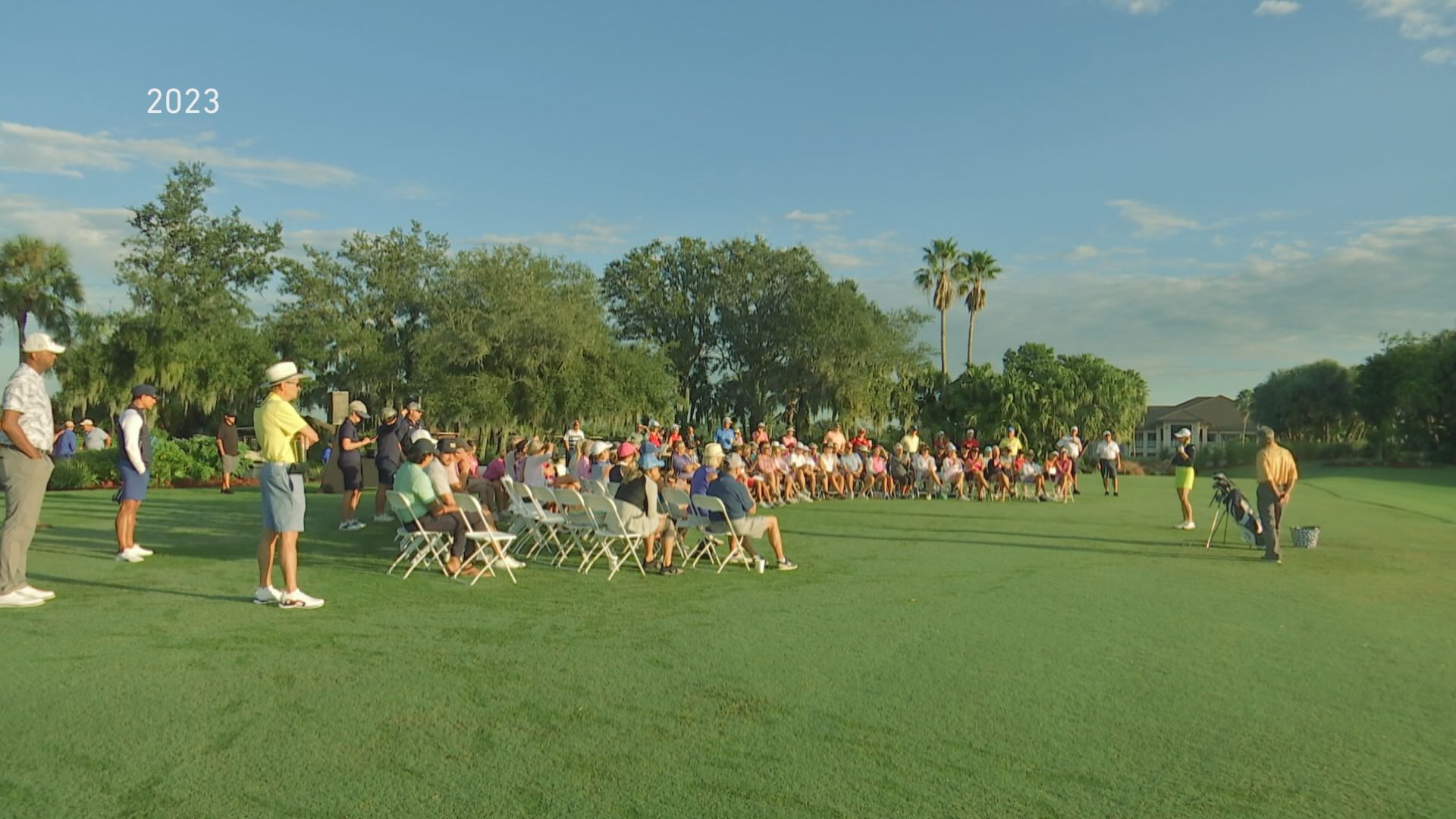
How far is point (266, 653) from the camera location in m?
5.69


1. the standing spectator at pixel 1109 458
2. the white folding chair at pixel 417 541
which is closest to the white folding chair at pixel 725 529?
the white folding chair at pixel 417 541

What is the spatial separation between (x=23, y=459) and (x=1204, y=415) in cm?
8859

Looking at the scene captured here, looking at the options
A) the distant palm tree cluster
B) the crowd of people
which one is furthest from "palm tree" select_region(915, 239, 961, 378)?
the crowd of people

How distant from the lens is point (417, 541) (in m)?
9.02

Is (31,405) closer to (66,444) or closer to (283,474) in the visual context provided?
(283,474)

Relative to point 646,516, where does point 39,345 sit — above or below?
above

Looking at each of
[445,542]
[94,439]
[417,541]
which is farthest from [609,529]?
[94,439]

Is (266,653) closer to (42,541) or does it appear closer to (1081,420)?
(42,541)

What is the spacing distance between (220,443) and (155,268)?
2465cm

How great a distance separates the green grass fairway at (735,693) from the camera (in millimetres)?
3742

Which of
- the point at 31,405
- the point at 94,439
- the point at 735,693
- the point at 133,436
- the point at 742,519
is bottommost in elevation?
the point at 735,693

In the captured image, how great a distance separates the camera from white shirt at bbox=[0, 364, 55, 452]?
22.0 feet

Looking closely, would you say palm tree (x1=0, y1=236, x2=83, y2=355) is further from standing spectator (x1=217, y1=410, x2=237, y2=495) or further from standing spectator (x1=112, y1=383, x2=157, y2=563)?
standing spectator (x1=112, y1=383, x2=157, y2=563)

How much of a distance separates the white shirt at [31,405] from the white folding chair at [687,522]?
5.05 metres
